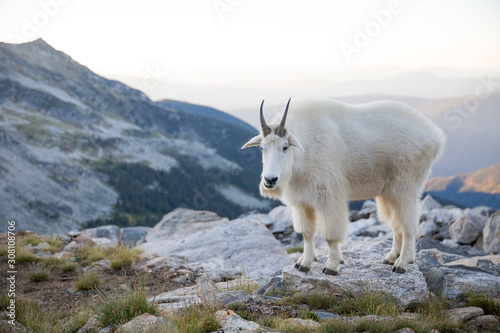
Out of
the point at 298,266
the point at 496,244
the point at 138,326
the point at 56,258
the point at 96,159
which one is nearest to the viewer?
the point at 138,326

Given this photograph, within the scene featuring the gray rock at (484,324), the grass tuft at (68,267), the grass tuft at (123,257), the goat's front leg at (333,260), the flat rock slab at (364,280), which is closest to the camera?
the gray rock at (484,324)

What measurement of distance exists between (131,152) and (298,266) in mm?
175855

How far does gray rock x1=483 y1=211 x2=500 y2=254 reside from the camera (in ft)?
44.1

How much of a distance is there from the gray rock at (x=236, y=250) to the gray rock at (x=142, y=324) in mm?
5901

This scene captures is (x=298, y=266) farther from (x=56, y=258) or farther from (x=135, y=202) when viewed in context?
(x=135, y=202)

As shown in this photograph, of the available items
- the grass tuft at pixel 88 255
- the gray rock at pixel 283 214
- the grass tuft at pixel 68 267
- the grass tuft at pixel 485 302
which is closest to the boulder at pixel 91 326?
the grass tuft at pixel 485 302

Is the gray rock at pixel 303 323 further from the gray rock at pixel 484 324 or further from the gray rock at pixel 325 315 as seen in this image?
the gray rock at pixel 484 324

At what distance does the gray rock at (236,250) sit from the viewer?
39.8ft

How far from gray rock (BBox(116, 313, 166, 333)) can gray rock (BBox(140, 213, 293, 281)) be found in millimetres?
5901

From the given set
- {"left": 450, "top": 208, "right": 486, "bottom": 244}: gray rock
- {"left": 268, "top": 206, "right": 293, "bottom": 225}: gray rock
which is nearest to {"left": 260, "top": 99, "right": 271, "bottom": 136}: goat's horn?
{"left": 450, "top": 208, "right": 486, "bottom": 244}: gray rock

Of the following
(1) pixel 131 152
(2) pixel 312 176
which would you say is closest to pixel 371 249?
(2) pixel 312 176

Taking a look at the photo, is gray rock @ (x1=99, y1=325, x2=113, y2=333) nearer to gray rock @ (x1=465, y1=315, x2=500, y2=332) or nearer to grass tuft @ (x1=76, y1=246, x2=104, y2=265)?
gray rock @ (x1=465, y1=315, x2=500, y2=332)

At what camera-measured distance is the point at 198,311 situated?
525 centimetres

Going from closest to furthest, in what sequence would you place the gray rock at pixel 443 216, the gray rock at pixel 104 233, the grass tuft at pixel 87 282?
the grass tuft at pixel 87 282, the gray rock at pixel 443 216, the gray rock at pixel 104 233
